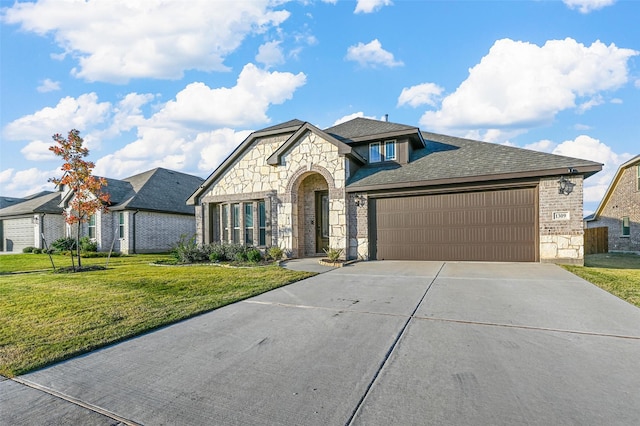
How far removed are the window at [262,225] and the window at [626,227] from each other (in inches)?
828

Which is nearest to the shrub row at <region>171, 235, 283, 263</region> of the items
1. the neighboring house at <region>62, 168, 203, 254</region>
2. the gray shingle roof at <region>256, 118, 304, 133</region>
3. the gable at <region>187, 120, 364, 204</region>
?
the gable at <region>187, 120, 364, 204</region>

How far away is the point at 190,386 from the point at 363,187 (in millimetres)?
9962

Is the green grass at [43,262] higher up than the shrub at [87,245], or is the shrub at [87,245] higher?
the shrub at [87,245]

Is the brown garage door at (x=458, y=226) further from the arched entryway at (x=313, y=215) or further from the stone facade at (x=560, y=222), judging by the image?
the arched entryway at (x=313, y=215)

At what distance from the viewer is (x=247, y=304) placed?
577 cm

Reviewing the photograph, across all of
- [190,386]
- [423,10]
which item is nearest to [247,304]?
[190,386]

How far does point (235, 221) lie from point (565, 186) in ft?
41.5

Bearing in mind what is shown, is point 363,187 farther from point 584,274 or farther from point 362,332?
point 362,332

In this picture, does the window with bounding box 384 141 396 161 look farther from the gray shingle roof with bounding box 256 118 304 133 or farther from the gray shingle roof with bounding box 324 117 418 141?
the gray shingle roof with bounding box 256 118 304 133

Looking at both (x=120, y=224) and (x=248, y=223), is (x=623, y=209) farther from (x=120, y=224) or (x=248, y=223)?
(x=120, y=224)

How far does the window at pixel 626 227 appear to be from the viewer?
18936 millimetres

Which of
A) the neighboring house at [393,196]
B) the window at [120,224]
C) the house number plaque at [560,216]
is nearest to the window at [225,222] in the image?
the neighboring house at [393,196]

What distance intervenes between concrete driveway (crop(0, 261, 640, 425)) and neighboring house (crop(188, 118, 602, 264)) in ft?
17.8

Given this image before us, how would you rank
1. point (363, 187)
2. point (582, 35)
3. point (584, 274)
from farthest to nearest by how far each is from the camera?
point (363, 187), point (582, 35), point (584, 274)
